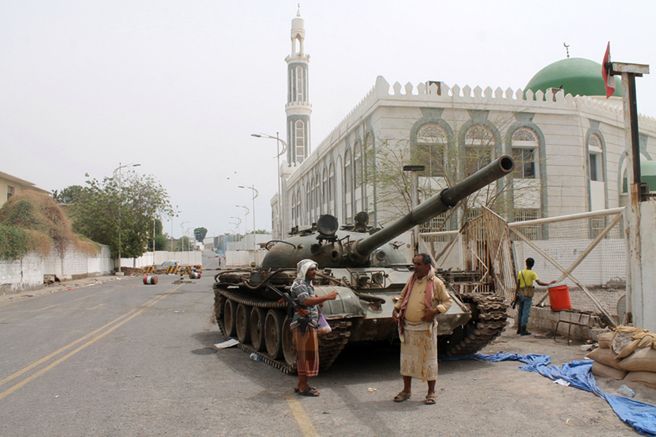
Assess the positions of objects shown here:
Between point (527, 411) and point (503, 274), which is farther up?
point (503, 274)

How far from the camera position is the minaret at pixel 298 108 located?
66.3 meters

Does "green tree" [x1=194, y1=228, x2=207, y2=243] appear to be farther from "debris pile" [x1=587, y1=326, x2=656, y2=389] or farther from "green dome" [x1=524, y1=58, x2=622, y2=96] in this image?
"debris pile" [x1=587, y1=326, x2=656, y2=389]

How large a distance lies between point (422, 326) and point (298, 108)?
2415 inches

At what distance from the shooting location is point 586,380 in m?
7.09

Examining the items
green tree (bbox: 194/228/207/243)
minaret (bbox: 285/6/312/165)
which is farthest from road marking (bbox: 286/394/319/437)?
green tree (bbox: 194/228/207/243)

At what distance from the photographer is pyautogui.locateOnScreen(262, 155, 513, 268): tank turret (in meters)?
7.67

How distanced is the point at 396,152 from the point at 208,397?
→ 816 inches

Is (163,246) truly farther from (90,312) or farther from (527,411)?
(527,411)

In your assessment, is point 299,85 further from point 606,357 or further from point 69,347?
point 606,357

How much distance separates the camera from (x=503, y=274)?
515 inches

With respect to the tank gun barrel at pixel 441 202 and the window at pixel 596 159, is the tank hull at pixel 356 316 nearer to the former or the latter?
the tank gun barrel at pixel 441 202

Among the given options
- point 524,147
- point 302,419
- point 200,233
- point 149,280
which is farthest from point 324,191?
point 200,233

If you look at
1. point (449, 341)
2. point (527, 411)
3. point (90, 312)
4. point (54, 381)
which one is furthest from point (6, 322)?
point (527, 411)

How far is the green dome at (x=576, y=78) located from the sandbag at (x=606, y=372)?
94.8ft
